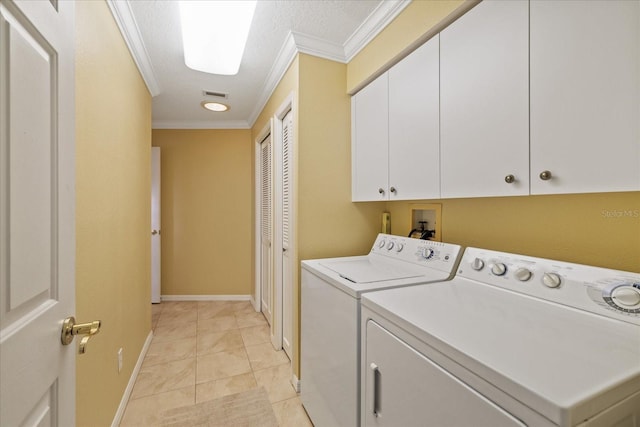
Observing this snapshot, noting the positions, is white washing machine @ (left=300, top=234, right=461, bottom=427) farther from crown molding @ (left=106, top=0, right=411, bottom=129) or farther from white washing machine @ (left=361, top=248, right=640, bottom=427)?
crown molding @ (left=106, top=0, right=411, bottom=129)

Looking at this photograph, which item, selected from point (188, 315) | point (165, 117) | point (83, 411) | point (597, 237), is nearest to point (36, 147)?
point (83, 411)

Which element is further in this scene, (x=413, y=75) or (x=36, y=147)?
(x=413, y=75)

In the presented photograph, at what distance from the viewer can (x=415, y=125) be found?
4.82 ft

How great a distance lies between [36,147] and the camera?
602 mm

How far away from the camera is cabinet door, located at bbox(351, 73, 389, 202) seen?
1.69 m

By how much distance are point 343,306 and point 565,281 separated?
0.81 metres

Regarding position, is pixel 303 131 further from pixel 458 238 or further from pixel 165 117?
pixel 165 117

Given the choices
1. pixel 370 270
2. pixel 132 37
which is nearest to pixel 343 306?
pixel 370 270

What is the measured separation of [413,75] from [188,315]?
332 centimetres

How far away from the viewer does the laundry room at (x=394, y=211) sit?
73cm

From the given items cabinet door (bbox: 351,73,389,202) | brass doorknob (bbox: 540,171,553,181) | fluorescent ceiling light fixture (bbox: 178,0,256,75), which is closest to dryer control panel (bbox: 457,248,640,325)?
brass doorknob (bbox: 540,171,553,181)

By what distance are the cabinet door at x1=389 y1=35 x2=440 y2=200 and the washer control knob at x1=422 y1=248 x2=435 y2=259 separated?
0.28 m

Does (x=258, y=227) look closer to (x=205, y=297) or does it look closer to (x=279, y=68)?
(x=205, y=297)

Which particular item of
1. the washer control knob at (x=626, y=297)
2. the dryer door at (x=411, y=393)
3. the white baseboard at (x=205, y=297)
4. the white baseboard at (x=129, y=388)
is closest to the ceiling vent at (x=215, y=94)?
the white baseboard at (x=129, y=388)
